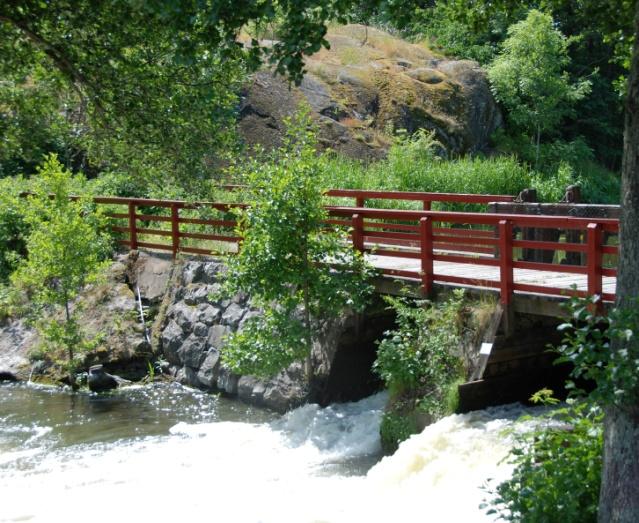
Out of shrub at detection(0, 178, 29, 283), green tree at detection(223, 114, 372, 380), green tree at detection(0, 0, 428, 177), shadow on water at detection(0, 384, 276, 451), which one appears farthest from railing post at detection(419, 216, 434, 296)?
shrub at detection(0, 178, 29, 283)

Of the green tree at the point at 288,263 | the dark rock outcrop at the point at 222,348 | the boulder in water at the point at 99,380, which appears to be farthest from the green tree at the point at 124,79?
the boulder in water at the point at 99,380

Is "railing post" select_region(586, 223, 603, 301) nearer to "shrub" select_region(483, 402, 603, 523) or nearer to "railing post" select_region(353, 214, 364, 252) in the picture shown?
"shrub" select_region(483, 402, 603, 523)

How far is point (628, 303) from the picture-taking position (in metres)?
6.23

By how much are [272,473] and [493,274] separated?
374 cm

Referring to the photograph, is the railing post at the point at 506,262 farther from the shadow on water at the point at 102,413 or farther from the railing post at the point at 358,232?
the shadow on water at the point at 102,413

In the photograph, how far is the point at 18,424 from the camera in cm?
1355

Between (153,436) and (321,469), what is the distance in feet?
9.49

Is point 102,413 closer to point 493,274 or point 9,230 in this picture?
point 493,274

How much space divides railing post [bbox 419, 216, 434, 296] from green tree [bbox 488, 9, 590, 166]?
2048cm

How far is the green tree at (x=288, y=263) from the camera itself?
12.1 m

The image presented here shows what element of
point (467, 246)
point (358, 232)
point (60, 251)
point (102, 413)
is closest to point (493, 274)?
point (467, 246)

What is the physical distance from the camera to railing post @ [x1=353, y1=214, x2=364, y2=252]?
12633mm

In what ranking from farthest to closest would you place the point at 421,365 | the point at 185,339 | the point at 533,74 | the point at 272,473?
the point at 533,74
the point at 185,339
the point at 421,365
the point at 272,473

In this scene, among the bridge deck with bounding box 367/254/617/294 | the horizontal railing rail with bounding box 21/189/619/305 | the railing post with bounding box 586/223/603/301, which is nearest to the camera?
the railing post with bounding box 586/223/603/301
